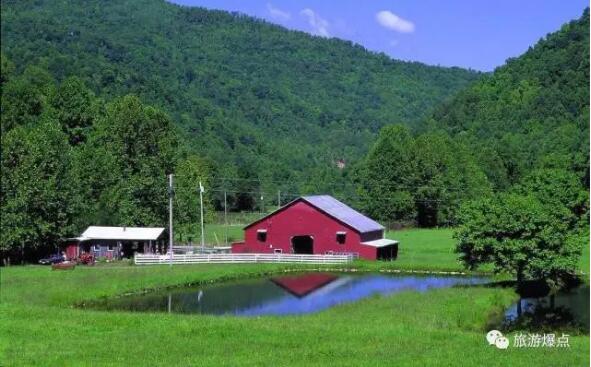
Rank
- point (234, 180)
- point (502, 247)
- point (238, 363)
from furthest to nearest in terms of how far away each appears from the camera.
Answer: point (234, 180)
point (502, 247)
point (238, 363)

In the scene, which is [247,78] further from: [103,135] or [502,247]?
[502,247]

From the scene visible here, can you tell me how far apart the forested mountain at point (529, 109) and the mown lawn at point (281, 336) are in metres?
66.9

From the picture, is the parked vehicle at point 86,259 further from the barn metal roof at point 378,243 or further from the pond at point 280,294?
the barn metal roof at point 378,243

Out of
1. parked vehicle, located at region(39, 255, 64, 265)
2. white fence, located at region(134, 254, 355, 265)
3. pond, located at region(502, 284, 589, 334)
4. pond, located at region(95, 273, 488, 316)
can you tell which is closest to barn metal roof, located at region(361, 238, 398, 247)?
white fence, located at region(134, 254, 355, 265)

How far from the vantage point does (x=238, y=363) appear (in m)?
20.0

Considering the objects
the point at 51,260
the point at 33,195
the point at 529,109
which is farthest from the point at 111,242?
the point at 529,109

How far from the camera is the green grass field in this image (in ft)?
67.8

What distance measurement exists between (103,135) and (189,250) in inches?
566

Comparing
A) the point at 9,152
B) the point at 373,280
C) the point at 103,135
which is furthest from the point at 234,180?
the point at 373,280

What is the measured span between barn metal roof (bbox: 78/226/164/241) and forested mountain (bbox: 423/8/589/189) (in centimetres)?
5338

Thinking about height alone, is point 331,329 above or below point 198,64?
below

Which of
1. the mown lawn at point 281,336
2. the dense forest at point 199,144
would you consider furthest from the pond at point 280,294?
the dense forest at point 199,144

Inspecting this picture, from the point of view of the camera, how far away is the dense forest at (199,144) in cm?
5341

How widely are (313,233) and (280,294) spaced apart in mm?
20268
